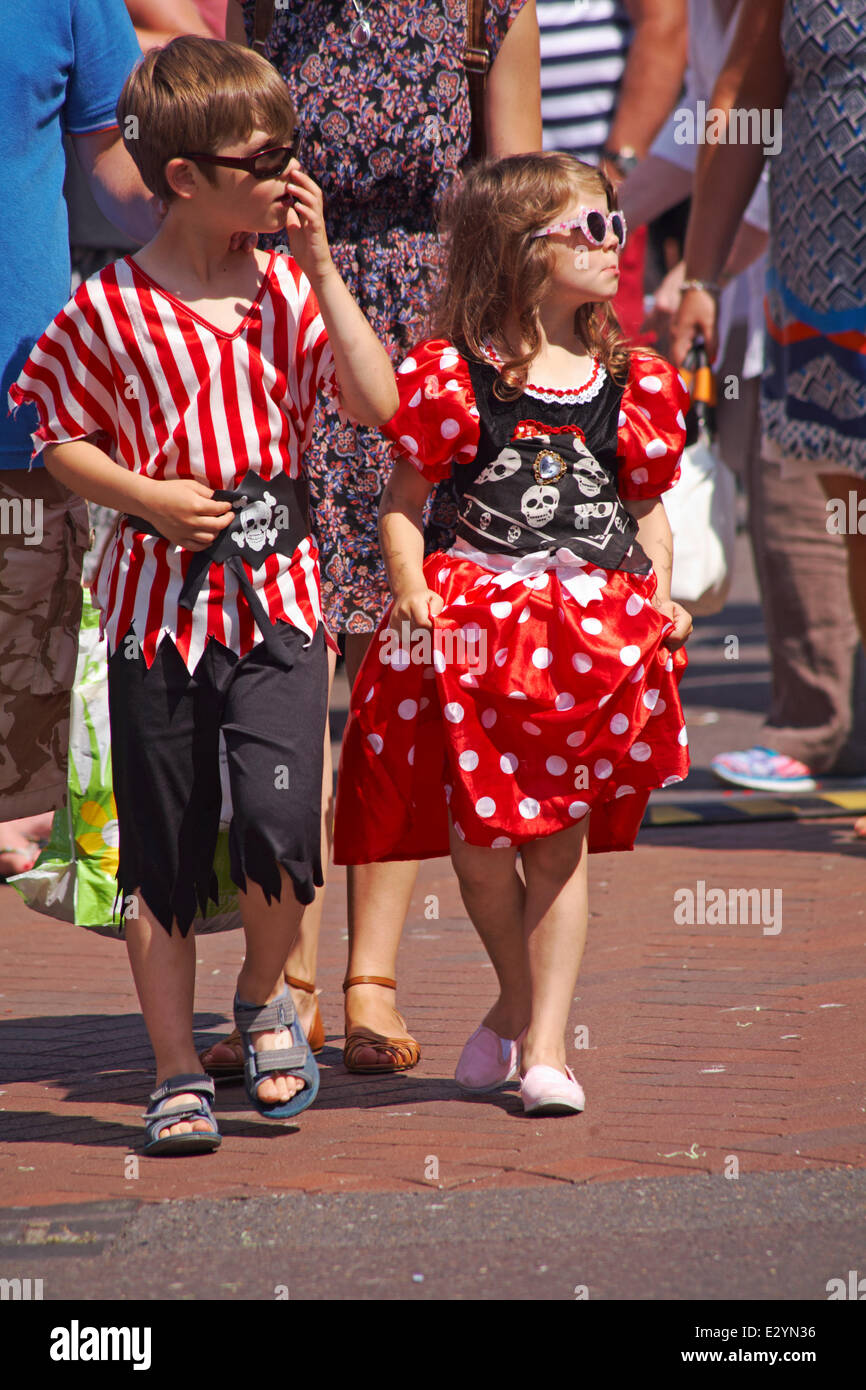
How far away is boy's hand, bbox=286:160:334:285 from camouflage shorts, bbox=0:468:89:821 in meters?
0.73

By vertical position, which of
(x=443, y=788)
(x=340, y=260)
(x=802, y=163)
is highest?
(x=802, y=163)

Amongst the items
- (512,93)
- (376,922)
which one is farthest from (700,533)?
(376,922)

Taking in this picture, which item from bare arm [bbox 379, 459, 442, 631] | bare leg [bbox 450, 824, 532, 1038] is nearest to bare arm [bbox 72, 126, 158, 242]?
bare arm [bbox 379, 459, 442, 631]

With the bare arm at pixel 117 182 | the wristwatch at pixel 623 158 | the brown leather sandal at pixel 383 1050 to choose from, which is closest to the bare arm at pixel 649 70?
the wristwatch at pixel 623 158

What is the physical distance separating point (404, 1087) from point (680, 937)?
1293 mm

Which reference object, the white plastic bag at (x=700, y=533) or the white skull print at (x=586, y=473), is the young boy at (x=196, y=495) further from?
the white plastic bag at (x=700, y=533)

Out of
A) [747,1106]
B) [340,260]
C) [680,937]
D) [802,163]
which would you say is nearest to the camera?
[747,1106]

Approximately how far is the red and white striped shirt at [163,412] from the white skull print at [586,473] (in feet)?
1.86

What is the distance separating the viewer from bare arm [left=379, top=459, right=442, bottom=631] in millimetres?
3236

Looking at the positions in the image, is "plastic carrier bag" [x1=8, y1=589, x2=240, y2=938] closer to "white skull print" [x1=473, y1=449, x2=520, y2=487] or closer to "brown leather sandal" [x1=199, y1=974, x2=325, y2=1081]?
"brown leather sandal" [x1=199, y1=974, x2=325, y2=1081]

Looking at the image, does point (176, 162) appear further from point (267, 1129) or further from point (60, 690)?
point (267, 1129)

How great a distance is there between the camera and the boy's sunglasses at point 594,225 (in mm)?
3311
